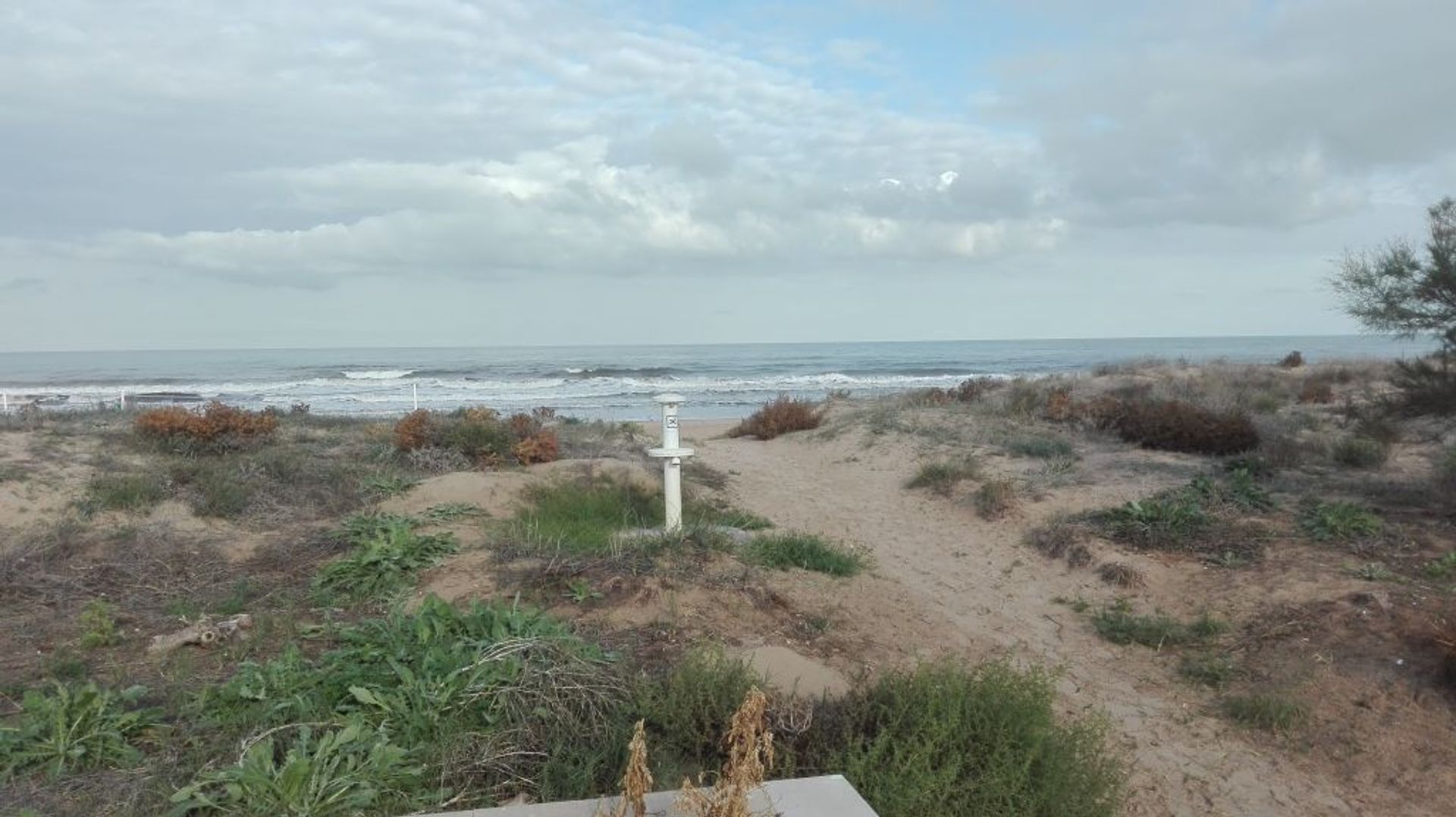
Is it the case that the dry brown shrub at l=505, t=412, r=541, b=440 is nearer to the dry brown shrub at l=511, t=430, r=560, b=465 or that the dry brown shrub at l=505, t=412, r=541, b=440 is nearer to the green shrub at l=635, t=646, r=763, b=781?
the dry brown shrub at l=511, t=430, r=560, b=465

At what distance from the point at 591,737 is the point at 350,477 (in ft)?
21.8

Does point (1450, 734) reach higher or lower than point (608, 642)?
lower

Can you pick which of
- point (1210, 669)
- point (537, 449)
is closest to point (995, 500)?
point (1210, 669)

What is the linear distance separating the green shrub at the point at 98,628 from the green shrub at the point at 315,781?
265cm

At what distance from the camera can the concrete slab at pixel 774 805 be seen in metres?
2.97

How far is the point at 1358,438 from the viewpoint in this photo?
11.3 m

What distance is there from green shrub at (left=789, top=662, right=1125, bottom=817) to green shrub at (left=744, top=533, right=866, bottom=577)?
333 cm

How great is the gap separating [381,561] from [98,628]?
174 centimetres

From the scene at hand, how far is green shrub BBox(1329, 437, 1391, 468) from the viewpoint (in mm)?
11125

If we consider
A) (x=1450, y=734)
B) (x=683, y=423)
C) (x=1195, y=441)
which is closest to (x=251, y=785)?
(x=1450, y=734)

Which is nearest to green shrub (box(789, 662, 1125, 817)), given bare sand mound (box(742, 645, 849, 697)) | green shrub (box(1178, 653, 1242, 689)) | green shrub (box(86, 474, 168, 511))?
bare sand mound (box(742, 645, 849, 697))

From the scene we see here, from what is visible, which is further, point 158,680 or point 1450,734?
point 1450,734

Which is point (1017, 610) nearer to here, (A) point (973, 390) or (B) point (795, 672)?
(B) point (795, 672)

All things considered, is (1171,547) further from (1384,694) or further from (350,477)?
(350,477)
